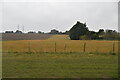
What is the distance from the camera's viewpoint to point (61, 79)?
7680mm

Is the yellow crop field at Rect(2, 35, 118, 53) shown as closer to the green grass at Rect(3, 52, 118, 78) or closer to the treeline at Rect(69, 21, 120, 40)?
the green grass at Rect(3, 52, 118, 78)

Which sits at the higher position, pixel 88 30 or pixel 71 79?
pixel 88 30

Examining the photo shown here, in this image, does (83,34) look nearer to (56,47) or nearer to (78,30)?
(78,30)

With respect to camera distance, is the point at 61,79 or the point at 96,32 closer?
the point at 61,79

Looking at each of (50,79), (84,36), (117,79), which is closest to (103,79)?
(117,79)

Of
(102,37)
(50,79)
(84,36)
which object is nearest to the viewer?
(50,79)

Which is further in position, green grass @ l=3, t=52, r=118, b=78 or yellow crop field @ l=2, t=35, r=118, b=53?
yellow crop field @ l=2, t=35, r=118, b=53

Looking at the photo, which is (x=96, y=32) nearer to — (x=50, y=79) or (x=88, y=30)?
(x=88, y=30)

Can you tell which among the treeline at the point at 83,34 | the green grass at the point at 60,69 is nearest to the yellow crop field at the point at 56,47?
the green grass at the point at 60,69

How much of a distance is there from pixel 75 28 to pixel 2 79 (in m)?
60.2

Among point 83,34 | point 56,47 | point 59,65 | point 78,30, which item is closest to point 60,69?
point 59,65

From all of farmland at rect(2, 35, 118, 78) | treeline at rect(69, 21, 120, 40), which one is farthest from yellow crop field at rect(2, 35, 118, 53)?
treeline at rect(69, 21, 120, 40)

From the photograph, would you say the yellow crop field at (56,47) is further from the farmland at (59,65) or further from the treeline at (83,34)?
the treeline at (83,34)

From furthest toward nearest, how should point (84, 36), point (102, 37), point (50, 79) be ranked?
point (102, 37) → point (84, 36) → point (50, 79)
